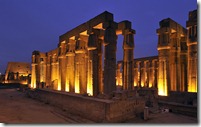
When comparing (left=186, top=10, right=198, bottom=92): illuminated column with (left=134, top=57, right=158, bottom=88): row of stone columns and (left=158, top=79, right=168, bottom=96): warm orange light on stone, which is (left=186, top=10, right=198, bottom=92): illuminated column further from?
(left=134, top=57, right=158, bottom=88): row of stone columns

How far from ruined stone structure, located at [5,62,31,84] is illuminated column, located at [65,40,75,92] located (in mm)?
20653

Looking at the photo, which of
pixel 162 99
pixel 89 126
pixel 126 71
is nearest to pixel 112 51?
pixel 126 71

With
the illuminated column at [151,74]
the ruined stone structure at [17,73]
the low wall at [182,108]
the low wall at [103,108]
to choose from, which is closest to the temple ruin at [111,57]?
the low wall at [103,108]

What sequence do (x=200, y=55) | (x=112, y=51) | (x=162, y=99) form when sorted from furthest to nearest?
(x=162, y=99) < (x=112, y=51) < (x=200, y=55)

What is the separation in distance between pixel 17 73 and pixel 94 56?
96.2 ft

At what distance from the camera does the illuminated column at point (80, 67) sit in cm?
1560

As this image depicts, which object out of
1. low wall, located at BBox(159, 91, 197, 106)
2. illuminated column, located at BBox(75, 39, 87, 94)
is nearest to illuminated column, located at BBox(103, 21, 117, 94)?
illuminated column, located at BBox(75, 39, 87, 94)

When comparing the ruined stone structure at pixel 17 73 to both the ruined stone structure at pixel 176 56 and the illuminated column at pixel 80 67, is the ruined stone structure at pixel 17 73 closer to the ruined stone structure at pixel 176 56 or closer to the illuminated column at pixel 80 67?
the illuminated column at pixel 80 67

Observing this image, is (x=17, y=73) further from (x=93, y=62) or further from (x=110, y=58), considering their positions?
(x=110, y=58)

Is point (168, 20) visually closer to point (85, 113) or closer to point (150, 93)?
point (150, 93)

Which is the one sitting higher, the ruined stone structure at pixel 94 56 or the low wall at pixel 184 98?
the ruined stone structure at pixel 94 56

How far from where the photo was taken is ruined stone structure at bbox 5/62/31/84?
119 feet

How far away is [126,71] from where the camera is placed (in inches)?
611

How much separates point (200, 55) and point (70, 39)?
1398 centimetres
